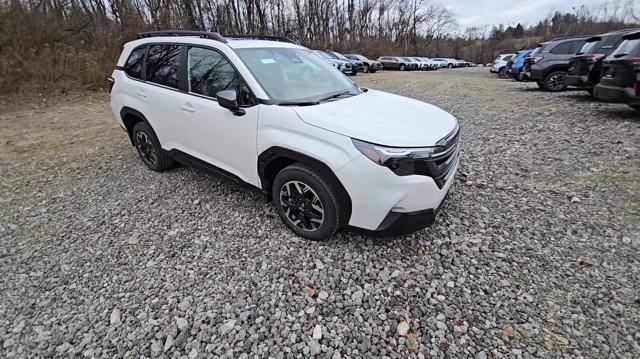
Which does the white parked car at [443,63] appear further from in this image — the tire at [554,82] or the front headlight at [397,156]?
the front headlight at [397,156]

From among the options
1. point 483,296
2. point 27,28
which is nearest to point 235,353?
point 483,296

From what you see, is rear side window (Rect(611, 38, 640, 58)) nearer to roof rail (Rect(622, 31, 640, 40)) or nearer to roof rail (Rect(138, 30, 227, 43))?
roof rail (Rect(622, 31, 640, 40))

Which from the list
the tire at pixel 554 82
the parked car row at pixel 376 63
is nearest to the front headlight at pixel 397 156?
the tire at pixel 554 82

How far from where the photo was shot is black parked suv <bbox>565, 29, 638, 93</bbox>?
279 inches

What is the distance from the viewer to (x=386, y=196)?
2.25 m

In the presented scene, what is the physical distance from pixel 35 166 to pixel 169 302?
14.4ft

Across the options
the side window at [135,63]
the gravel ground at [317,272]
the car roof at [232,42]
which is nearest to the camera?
the gravel ground at [317,272]

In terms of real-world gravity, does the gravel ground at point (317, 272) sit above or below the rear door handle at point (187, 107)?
below

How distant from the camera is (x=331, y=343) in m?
1.92

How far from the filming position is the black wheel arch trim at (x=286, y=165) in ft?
7.88

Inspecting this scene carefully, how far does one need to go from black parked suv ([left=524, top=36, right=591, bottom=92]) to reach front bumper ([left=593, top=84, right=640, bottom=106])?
4.49m

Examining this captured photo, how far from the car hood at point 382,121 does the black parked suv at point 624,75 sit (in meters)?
4.80

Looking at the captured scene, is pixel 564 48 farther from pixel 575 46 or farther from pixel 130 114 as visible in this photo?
pixel 130 114

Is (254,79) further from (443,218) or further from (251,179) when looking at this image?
(443,218)
